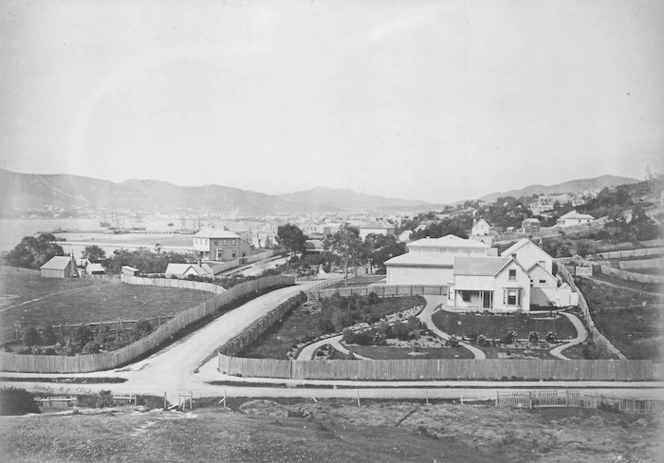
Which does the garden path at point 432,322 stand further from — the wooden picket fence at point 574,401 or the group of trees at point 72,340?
the group of trees at point 72,340

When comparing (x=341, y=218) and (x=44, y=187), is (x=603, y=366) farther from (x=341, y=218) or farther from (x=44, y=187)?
(x=44, y=187)

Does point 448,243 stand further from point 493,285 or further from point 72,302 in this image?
point 72,302

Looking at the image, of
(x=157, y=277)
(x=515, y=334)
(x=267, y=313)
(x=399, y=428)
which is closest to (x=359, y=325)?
(x=267, y=313)

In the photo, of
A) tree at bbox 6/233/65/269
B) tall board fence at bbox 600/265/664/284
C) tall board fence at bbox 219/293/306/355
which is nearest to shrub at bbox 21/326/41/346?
tree at bbox 6/233/65/269

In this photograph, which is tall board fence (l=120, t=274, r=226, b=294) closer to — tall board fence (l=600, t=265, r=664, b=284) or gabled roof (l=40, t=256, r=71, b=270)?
gabled roof (l=40, t=256, r=71, b=270)

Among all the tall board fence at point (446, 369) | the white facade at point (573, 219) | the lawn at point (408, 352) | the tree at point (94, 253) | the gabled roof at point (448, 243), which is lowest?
the tall board fence at point (446, 369)

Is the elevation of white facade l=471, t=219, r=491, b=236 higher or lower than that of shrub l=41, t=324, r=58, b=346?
higher

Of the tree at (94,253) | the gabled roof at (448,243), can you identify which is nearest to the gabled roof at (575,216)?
the gabled roof at (448,243)
